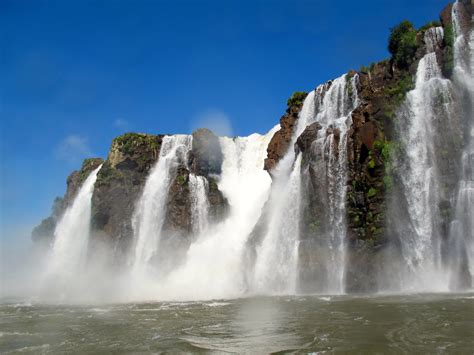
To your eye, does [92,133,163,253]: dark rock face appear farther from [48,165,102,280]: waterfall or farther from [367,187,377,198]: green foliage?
[367,187,377,198]: green foliage

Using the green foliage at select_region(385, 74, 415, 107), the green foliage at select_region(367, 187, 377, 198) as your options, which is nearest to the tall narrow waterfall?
the green foliage at select_region(367, 187, 377, 198)

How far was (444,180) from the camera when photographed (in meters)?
27.8

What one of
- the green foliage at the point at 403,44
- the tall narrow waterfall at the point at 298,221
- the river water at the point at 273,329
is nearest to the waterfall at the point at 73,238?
the tall narrow waterfall at the point at 298,221

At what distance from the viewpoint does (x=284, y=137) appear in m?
43.0

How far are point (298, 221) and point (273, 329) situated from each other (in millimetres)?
18282

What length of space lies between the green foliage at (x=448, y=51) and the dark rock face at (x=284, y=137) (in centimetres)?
1450

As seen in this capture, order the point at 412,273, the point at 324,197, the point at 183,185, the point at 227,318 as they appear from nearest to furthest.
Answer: the point at 227,318
the point at 412,273
the point at 324,197
the point at 183,185

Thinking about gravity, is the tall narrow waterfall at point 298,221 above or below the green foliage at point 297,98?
below

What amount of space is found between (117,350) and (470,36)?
31.7 meters

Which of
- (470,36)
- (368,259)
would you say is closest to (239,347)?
(368,259)

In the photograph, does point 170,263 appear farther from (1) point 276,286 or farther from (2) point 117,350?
(2) point 117,350

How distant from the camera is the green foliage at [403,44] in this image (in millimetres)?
35125

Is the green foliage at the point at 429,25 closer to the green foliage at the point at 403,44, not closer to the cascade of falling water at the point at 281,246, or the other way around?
the green foliage at the point at 403,44

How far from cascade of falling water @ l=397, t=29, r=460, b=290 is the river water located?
5.78 m
